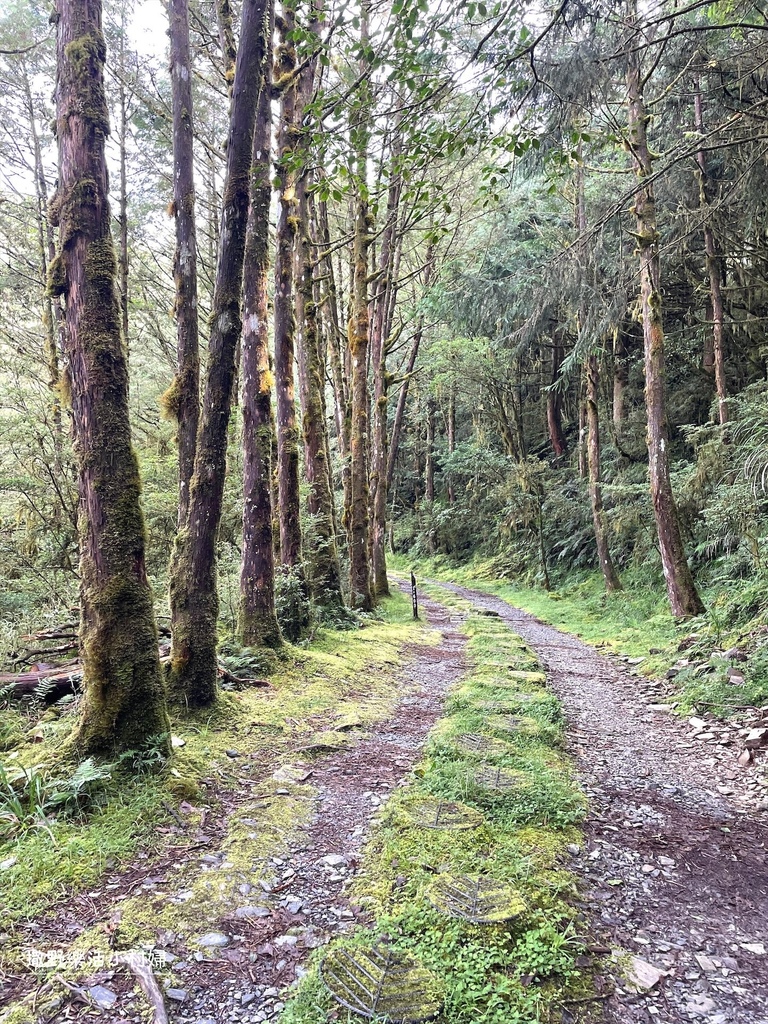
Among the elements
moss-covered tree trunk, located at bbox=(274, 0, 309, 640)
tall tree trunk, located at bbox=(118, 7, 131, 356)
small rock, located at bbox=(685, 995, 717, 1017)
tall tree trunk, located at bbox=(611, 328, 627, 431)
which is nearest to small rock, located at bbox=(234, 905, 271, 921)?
small rock, located at bbox=(685, 995, 717, 1017)

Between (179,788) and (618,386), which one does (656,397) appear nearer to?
(618,386)

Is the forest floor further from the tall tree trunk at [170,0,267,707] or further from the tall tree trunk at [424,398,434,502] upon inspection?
the tall tree trunk at [424,398,434,502]

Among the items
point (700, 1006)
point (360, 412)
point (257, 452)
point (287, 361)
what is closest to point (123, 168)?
point (360, 412)

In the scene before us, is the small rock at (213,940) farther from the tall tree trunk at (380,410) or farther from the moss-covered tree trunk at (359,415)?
the tall tree trunk at (380,410)

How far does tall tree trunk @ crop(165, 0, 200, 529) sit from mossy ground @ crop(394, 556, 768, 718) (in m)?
6.65

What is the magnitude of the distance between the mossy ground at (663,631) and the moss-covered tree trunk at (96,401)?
5407 millimetres

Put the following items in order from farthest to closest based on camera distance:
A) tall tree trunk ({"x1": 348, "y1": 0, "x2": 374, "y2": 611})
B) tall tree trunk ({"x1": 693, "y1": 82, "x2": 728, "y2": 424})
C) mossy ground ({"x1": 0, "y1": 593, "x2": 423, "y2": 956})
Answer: tall tree trunk ({"x1": 348, "y1": 0, "x2": 374, "y2": 611})
tall tree trunk ({"x1": 693, "y1": 82, "x2": 728, "y2": 424})
mossy ground ({"x1": 0, "y1": 593, "x2": 423, "y2": 956})

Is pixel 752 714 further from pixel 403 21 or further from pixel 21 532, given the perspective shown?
pixel 21 532

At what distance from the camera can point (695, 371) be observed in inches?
612

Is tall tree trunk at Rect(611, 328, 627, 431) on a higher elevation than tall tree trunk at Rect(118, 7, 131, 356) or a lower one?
lower

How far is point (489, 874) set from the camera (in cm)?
288

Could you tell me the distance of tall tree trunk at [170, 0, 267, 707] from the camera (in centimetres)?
512

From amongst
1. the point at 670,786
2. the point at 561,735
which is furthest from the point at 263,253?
the point at 670,786

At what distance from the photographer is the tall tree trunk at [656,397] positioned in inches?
366
